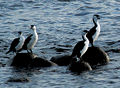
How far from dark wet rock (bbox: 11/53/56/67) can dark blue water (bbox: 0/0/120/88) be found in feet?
1.22

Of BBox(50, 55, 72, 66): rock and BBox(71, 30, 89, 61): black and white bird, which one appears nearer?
BBox(71, 30, 89, 61): black and white bird

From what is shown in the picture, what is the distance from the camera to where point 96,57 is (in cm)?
2023

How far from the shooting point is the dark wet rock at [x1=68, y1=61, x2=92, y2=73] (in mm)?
18609

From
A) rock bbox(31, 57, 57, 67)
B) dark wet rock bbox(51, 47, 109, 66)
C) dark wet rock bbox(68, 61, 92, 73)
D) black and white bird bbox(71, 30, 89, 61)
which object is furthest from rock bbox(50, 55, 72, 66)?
dark wet rock bbox(68, 61, 92, 73)

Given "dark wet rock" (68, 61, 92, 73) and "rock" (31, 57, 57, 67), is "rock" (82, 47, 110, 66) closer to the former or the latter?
"dark wet rock" (68, 61, 92, 73)

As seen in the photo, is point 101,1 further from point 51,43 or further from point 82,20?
point 51,43

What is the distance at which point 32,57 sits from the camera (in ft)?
64.7

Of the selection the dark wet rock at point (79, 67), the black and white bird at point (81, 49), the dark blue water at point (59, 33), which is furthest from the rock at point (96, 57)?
the dark wet rock at point (79, 67)

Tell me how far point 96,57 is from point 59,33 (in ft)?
22.7

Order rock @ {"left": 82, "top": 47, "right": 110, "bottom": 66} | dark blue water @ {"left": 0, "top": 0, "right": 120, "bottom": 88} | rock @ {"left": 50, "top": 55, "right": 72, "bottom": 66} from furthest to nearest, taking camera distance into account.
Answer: rock @ {"left": 82, "top": 47, "right": 110, "bottom": 66} < rock @ {"left": 50, "top": 55, "right": 72, "bottom": 66} < dark blue water @ {"left": 0, "top": 0, "right": 120, "bottom": 88}

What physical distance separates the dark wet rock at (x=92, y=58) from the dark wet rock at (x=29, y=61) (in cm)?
62

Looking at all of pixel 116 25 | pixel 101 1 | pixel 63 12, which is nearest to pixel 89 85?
pixel 116 25

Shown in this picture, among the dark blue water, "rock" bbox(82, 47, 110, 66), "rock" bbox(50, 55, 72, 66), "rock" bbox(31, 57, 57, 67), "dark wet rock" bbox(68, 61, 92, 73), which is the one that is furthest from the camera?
"rock" bbox(82, 47, 110, 66)

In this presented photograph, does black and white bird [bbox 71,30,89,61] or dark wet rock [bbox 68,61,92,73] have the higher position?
black and white bird [bbox 71,30,89,61]
